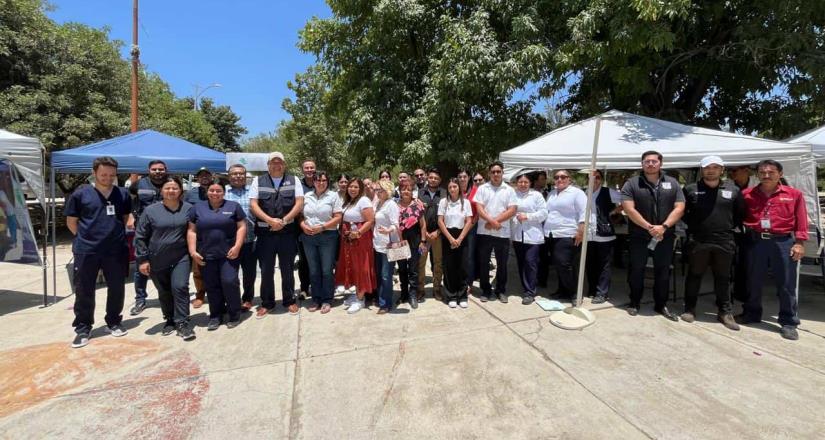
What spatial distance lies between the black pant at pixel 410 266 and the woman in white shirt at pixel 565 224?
70.4 inches

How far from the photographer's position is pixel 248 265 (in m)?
4.90

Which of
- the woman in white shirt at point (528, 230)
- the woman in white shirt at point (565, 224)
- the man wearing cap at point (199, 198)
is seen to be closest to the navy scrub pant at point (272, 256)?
the man wearing cap at point (199, 198)

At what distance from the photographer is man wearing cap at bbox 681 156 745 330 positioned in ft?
13.9

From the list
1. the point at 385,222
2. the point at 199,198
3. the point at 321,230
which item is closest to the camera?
A: the point at 321,230

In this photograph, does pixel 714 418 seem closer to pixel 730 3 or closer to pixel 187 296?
pixel 187 296

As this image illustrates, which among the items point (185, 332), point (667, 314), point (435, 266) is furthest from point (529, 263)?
point (185, 332)

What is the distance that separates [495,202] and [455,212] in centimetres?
56

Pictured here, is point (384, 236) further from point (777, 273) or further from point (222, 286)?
point (777, 273)

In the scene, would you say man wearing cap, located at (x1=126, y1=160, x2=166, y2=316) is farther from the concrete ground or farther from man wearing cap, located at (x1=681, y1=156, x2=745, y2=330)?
man wearing cap, located at (x1=681, y1=156, x2=745, y2=330)

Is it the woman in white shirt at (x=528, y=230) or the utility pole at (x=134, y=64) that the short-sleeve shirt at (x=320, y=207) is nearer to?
the woman in white shirt at (x=528, y=230)

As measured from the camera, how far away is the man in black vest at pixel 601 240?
518cm

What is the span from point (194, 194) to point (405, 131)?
248 inches

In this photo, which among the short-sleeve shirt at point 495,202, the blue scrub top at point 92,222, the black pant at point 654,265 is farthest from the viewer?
the short-sleeve shirt at point 495,202

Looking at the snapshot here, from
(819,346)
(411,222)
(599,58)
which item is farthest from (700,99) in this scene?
(411,222)
